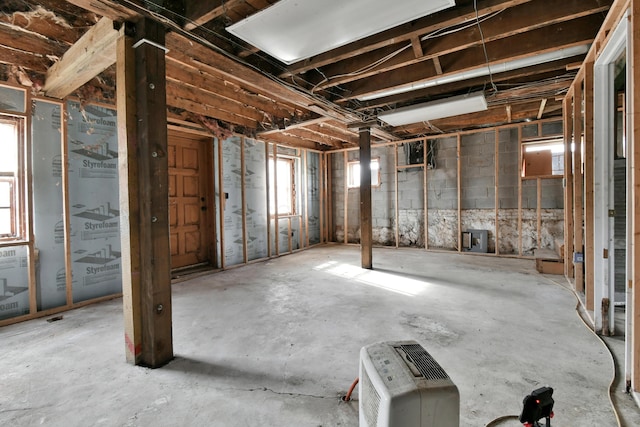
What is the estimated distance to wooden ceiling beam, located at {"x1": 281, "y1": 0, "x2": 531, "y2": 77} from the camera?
6.49 feet

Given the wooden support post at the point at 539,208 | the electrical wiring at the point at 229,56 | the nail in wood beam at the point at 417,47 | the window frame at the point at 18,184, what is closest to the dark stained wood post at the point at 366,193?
the electrical wiring at the point at 229,56

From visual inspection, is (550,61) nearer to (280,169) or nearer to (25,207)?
(280,169)

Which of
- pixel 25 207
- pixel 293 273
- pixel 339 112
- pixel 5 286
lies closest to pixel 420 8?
pixel 339 112

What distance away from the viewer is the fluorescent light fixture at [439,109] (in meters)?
3.46

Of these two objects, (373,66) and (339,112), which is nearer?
(373,66)

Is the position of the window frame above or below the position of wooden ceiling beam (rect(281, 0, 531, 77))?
below

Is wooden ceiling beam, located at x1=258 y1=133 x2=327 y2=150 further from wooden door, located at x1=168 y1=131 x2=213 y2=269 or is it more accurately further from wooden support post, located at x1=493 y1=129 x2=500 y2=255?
wooden support post, located at x1=493 y1=129 x2=500 y2=255

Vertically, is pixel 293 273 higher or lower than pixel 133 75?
lower

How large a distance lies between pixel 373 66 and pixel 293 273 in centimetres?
309

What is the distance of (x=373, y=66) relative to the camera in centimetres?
291

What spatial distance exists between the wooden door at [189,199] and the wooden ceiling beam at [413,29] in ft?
8.67

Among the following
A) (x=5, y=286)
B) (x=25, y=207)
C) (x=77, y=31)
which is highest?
(x=77, y=31)

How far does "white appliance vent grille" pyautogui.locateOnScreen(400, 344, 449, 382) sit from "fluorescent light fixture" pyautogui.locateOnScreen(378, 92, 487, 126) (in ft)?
10.6

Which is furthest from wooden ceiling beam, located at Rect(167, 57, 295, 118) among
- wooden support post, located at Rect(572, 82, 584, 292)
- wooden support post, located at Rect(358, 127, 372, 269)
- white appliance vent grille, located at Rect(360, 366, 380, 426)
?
wooden support post, located at Rect(572, 82, 584, 292)
